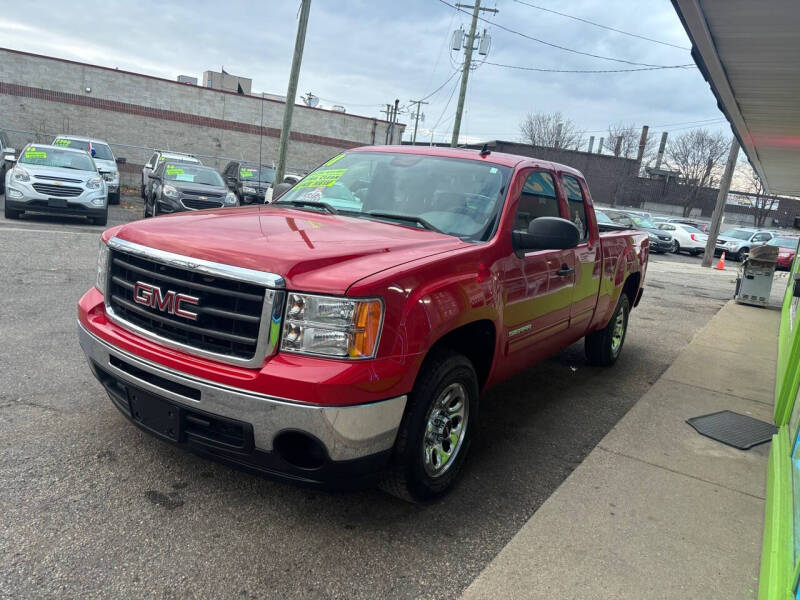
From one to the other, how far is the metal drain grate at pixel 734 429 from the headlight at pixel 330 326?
329cm

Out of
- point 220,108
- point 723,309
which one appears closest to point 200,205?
point 723,309

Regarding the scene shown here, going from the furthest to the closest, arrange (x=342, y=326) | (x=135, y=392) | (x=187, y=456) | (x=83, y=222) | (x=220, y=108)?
(x=220, y=108) → (x=83, y=222) → (x=187, y=456) → (x=135, y=392) → (x=342, y=326)

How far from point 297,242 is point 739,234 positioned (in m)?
31.6

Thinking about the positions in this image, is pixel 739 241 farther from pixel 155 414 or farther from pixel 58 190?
pixel 155 414

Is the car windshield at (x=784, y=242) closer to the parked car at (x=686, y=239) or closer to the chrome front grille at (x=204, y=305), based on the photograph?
the parked car at (x=686, y=239)

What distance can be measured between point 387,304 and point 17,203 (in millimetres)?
11883

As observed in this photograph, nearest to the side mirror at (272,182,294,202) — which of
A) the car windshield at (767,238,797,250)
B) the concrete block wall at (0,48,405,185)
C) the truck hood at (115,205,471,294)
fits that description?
the truck hood at (115,205,471,294)

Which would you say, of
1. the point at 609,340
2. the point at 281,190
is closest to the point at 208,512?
the point at 281,190

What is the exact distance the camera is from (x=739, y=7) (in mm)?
3756

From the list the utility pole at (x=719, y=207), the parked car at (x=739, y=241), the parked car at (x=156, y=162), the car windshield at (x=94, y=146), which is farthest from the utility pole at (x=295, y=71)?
the parked car at (x=739, y=241)

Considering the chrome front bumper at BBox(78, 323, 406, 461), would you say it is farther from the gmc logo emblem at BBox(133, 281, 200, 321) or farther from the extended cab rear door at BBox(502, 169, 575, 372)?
the extended cab rear door at BBox(502, 169, 575, 372)

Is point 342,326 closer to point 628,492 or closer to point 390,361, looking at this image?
point 390,361

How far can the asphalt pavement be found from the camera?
97.0 inches

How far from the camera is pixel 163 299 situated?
2828mm
